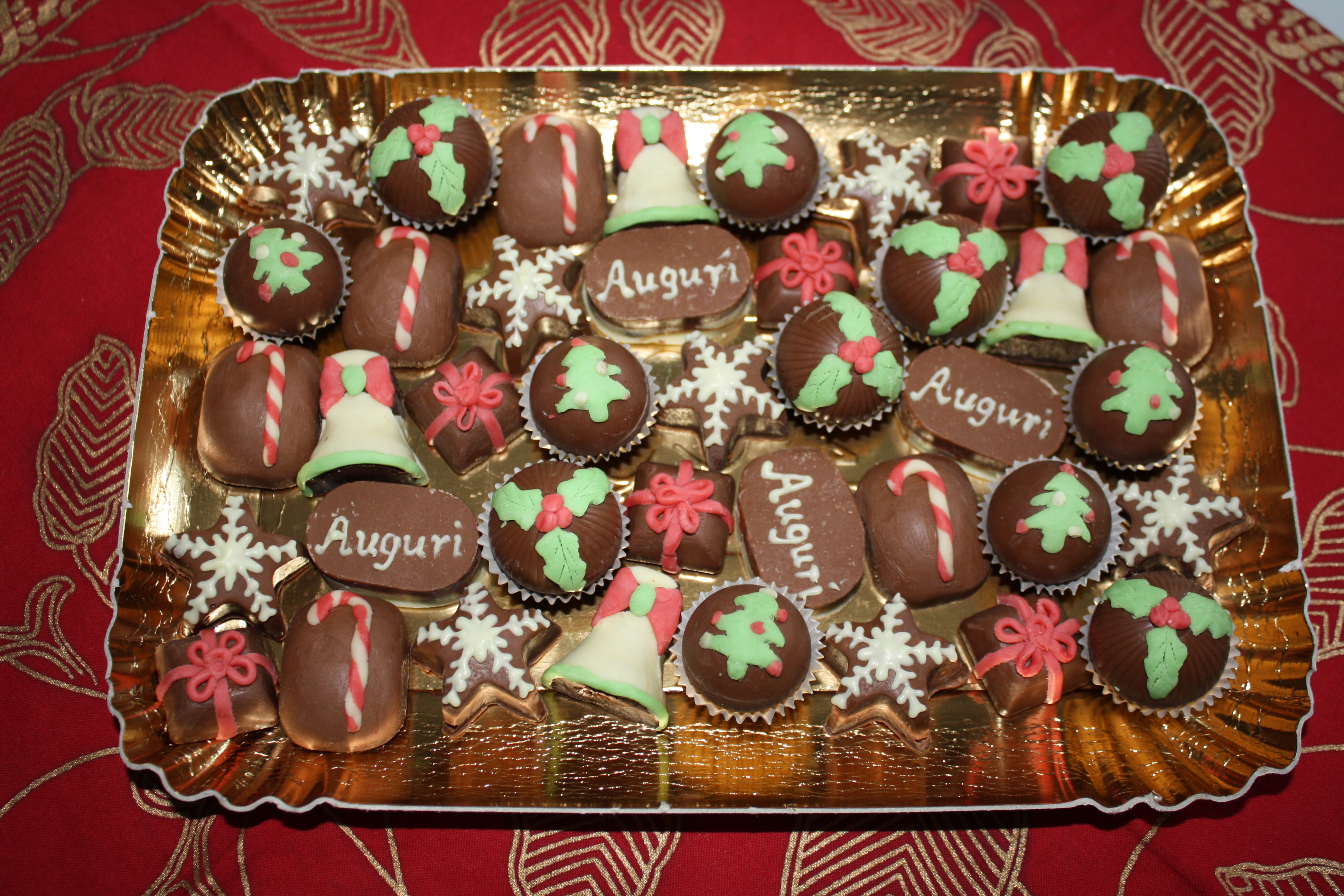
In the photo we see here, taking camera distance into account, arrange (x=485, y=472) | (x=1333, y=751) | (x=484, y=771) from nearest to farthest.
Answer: (x=484, y=771) → (x=1333, y=751) → (x=485, y=472)

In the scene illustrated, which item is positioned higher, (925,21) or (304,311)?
(925,21)

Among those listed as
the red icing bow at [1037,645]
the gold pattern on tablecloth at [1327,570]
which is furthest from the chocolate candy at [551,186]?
the gold pattern on tablecloth at [1327,570]

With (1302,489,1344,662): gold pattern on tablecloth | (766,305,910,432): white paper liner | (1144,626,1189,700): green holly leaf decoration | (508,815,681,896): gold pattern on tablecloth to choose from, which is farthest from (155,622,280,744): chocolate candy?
(1302,489,1344,662): gold pattern on tablecloth

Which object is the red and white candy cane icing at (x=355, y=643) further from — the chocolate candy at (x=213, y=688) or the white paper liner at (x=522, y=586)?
the white paper liner at (x=522, y=586)

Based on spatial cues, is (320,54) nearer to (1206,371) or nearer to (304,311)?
(304,311)

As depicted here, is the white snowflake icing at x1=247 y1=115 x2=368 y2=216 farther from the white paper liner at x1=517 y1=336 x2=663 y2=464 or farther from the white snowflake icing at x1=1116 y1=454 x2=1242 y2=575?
the white snowflake icing at x1=1116 y1=454 x2=1242 y2=575

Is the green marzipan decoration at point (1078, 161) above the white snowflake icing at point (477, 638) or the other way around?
above

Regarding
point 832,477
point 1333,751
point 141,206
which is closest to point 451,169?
point 141,206

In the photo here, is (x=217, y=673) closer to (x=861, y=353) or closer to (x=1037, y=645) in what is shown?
(x=861, y=353)
